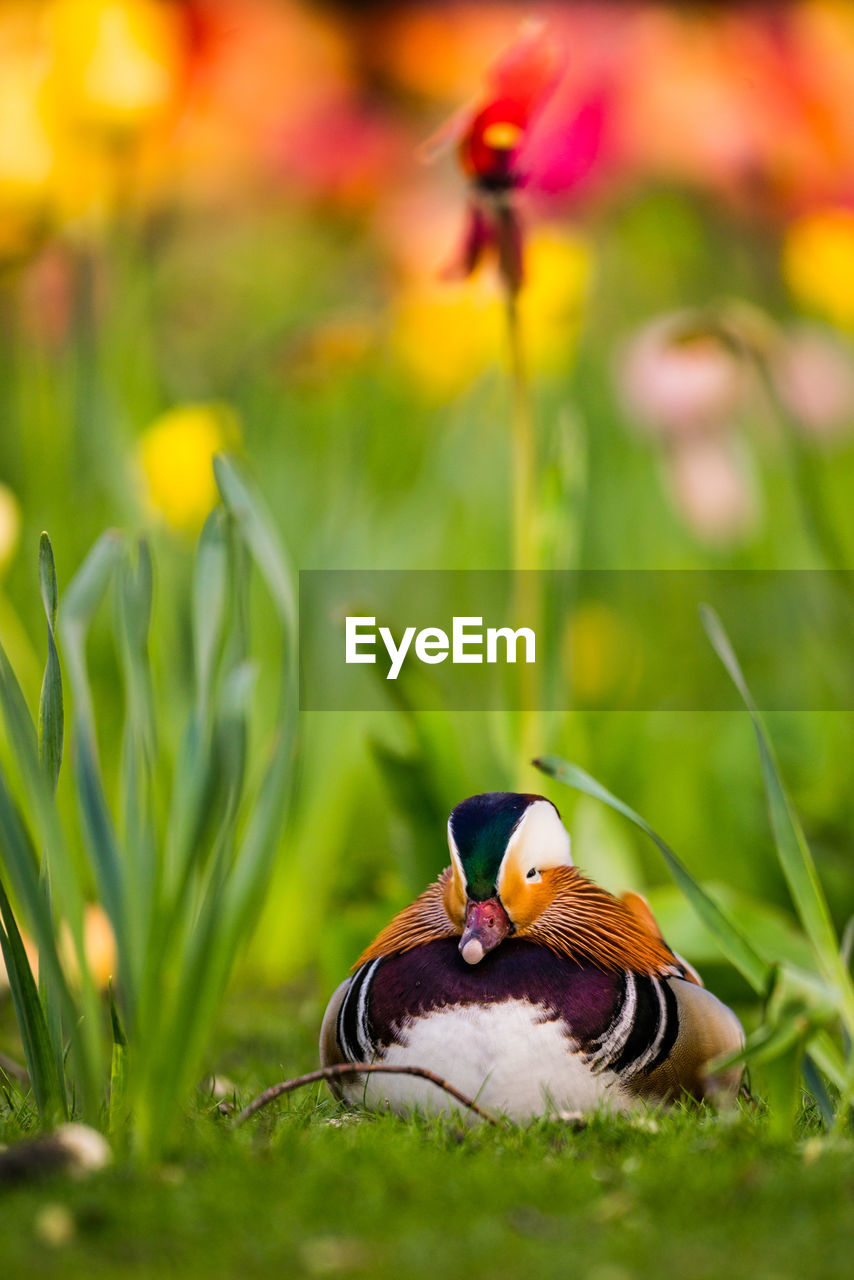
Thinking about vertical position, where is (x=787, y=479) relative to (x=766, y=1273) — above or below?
above

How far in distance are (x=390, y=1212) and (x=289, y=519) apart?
56.3 inches

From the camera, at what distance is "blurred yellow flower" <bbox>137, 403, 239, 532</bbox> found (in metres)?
1.69

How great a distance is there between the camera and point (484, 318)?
2.12m

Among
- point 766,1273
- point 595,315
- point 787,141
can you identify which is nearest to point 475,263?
point 766,1273

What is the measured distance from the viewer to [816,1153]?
2.62 feet

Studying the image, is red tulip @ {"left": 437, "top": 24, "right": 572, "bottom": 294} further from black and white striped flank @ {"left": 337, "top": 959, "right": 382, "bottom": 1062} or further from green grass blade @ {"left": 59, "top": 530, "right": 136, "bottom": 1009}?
black and white striped flank @ {"left": 337, "top": 959, "right": 382, "bottom": 1062}

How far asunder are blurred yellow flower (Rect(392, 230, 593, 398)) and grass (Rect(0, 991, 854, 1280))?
4.42ft

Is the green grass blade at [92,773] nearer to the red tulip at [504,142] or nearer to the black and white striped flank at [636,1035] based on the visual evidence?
the black and white striped flank at [636,1035]

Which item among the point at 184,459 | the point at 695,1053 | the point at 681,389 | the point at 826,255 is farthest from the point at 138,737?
the point at 681,389

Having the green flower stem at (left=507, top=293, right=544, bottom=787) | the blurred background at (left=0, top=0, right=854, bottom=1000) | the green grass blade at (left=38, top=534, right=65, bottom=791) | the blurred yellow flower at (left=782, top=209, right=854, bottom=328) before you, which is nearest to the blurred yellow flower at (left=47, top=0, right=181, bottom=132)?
the blurred background at (left=0, top=0, right=854, bottom=1000)

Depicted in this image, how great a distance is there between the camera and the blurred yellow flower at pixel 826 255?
1990 mm

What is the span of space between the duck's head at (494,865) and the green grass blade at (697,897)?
0.06m

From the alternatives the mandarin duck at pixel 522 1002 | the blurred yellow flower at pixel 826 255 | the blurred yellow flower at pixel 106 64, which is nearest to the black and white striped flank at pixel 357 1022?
the mandarin duck at pixel 522 1002

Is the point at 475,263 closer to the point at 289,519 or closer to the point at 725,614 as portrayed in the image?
the point at 289,519
